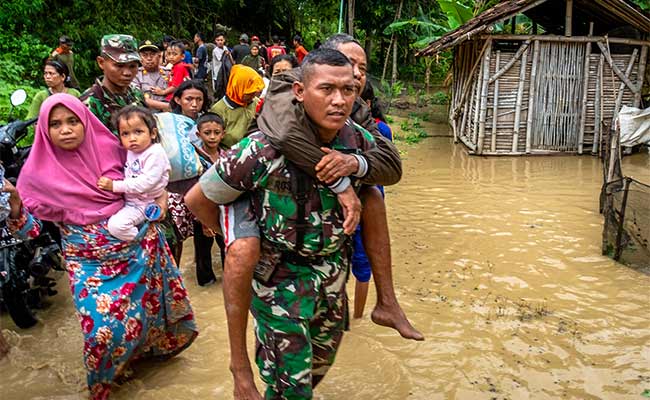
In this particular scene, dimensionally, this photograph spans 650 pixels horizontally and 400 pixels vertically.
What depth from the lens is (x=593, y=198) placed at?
775cm

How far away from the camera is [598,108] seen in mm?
10680

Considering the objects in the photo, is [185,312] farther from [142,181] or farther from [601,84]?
[601,84]

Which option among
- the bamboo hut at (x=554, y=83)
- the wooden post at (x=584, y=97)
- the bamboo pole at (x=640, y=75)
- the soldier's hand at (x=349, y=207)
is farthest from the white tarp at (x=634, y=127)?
the soldier's hand at (x=349, y=207)

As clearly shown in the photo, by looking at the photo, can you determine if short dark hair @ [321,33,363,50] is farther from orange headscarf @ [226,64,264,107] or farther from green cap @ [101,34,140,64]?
orange headscarf @ [226,64,264,107]

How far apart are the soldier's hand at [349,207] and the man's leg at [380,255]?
238 mm

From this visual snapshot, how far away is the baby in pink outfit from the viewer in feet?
9.86

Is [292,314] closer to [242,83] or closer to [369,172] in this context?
[369,172]

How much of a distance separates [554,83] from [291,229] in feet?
32.5

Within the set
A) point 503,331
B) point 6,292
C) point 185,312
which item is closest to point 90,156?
point 185,312

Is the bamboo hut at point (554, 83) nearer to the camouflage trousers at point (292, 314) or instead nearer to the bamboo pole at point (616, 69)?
the bamboo pole at point (616, 69)

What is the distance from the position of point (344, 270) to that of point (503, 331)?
7.31ft

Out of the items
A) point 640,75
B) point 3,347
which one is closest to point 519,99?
point 640,75

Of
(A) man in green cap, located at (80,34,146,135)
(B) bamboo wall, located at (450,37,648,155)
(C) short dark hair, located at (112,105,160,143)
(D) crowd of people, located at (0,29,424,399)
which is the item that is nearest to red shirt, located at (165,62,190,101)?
(D) crowd of people, located at (0,29,424,399)

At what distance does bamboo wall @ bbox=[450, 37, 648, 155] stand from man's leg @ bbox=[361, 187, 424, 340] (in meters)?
8.97
